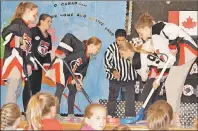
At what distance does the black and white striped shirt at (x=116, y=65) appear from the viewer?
3.15 m

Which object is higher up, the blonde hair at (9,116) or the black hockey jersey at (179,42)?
the black hockey jersey at (179,42)

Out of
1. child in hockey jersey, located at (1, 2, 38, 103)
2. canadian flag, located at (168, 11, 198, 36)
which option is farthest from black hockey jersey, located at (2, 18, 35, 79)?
canadian flag, located at (168, 11, 198, 36)

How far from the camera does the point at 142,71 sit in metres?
3.13

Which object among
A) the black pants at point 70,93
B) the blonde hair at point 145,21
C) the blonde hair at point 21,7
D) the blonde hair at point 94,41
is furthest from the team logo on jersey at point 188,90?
the blonde hair at point 21,7

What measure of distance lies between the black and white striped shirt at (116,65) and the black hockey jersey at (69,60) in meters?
0.16

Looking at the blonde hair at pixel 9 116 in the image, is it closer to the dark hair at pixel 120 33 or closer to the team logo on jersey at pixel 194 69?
the dark hair at pixel 120 33

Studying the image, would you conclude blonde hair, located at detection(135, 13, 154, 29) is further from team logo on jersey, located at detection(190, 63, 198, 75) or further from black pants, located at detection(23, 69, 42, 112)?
black pants, located at detection(23, 69, 42, 112)

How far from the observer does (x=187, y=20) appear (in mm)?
3062

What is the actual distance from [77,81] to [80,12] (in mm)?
523

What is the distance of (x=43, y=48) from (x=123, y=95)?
71 cm

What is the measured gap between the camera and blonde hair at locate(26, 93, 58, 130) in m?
2.27

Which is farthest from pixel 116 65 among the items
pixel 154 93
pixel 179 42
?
pixel 179 42

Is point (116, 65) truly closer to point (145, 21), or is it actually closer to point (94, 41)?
point (94, 41)

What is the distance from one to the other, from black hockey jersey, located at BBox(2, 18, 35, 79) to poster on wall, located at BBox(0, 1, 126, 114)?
0.59 feet
